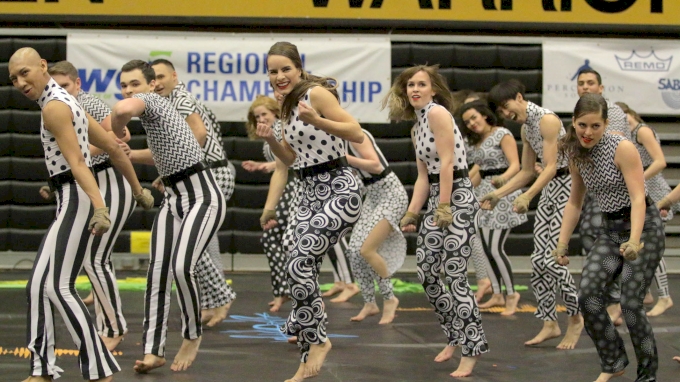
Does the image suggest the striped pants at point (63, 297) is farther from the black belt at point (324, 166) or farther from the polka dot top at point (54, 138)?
the black belt at point (324, 166)

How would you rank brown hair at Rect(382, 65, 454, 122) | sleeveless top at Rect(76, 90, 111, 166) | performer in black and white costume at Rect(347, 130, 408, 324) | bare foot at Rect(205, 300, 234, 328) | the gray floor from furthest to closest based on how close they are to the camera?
performer in black and white costume at Rect(347, 130, 408, 324) → bare foot at Rect(205, 300, 234, 328) → sleeveless top at Rect(76, 90, 111, 166) → brown hair at Rect(382, 65, 454, 122) → the gray floor

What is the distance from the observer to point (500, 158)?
21.6ft

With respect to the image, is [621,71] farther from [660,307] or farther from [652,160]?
[660,307]

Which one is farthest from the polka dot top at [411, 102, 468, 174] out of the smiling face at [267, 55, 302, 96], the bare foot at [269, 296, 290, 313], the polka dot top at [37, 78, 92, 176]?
the bare foot at [269, 296, 290, 313]

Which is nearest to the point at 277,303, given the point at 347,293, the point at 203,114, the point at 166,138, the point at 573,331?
the point at 347,293

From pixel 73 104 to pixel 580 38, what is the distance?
6616 millimetres

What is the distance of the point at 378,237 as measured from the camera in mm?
6121

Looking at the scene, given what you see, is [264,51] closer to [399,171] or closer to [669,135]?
[399,171]

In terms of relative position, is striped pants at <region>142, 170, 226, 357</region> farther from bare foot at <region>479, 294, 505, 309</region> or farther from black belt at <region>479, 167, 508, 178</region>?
bare foot at <region>479, 294, 505, 309</region>

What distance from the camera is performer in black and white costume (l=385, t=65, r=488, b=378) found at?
4492 millimetres

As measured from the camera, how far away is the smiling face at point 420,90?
467 centimetres

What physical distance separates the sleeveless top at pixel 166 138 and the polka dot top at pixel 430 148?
1.15 metres

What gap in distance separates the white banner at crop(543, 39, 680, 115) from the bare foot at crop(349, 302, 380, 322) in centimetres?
371

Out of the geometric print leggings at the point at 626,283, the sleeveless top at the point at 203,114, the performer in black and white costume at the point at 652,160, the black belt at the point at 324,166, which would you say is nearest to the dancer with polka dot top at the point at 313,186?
the black belt at the point at 324,166
